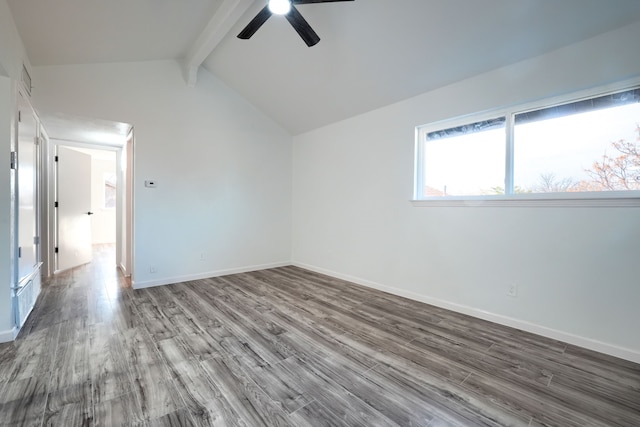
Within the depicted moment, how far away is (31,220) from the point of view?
2.86 meters

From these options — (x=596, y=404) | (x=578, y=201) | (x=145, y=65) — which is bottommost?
(x=596, y=404)

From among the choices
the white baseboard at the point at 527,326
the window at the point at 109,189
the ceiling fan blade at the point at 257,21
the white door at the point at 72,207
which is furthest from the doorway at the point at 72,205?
the white baseboard at the point at 527,326

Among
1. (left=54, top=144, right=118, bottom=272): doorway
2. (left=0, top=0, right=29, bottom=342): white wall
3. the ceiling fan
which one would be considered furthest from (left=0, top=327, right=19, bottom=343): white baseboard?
the ceiling fan

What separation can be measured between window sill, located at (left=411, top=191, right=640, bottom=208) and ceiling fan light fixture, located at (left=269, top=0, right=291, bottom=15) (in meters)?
2.42

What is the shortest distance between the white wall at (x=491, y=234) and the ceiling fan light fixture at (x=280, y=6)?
6.21 feet

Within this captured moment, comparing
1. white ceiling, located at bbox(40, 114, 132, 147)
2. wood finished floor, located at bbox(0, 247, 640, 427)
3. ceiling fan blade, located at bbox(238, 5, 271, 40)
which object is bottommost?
wood finished floor, located at bbox(0, 247, 640, 427)

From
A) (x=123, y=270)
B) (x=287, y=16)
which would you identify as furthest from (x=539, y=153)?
(x=123, y=270)

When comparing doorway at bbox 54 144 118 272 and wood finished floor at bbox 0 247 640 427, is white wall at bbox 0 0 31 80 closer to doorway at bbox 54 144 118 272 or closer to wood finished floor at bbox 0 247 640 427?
wood finished floor at bbox 0 247 640 427

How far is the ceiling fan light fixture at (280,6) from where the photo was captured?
6.98ft

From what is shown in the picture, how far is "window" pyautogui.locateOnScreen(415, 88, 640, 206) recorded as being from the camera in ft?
7.24

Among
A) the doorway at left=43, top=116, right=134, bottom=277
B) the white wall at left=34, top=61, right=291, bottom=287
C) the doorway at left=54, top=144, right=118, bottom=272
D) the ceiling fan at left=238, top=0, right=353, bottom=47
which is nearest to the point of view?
the ceiling fan at left=238, top=0, right=353, bottom=47

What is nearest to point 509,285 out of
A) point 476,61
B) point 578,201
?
point 578,201

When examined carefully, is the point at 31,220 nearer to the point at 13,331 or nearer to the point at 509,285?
the point at 13,331

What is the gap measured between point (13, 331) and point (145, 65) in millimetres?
3299
